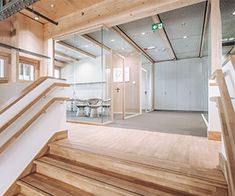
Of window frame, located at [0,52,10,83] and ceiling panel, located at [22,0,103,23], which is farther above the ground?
ceiling panel, located at [22,0,103,23]

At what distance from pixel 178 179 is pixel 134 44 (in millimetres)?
6114

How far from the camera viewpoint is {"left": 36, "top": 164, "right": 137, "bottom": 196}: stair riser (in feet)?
5.14

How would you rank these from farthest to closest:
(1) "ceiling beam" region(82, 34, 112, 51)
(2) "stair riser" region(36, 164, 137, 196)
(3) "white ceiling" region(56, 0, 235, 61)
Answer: (1) "ceiling beam" region(82, 34, 112, 51)
(3) "white ceiling" region(56, 0, 235, 61)
(2) "stair riser" region(36, 164, 137, 196)

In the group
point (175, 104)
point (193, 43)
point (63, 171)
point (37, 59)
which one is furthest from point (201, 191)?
point (175, 104)

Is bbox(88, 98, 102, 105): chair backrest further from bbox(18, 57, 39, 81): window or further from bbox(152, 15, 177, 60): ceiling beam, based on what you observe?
bbox(152, 15, 177, 60): ceiling beam

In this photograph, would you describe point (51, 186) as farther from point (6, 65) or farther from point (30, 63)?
point (30, 63)

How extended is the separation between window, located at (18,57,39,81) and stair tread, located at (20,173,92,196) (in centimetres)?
400

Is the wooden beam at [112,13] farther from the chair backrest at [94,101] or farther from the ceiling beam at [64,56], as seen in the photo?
the chair backrest at [94,101]

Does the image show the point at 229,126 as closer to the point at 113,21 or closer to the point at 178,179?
the point at 178,179

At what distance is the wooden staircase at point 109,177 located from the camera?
147 centimetres

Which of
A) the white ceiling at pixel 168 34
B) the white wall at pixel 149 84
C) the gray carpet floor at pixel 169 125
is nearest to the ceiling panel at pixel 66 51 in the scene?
the white ceiling at pixel 168 34

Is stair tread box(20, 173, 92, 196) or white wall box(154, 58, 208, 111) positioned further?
white wall box(154, 58, 208, 111)

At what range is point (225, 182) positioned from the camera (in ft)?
4.54

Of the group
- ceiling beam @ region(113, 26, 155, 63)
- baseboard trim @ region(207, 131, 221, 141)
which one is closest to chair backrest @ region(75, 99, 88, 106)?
ceiling beam @ region(113, 26, 155, 63)
